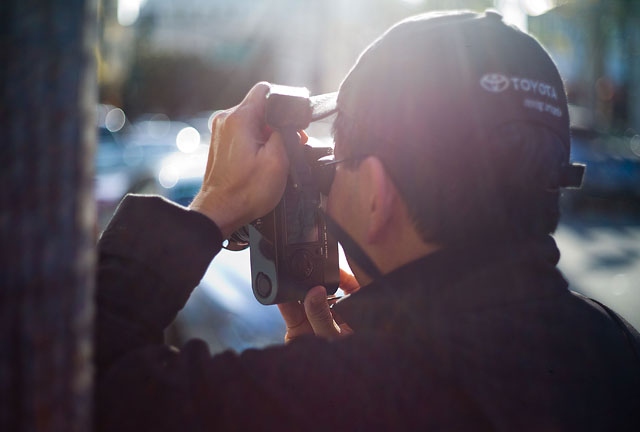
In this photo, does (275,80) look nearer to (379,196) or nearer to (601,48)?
(601,48)

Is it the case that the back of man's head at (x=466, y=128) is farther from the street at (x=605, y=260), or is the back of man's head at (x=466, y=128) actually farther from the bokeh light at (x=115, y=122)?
the bokeh light at (x=115, y=122)

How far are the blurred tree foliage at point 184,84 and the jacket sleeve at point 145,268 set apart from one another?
1466 inches

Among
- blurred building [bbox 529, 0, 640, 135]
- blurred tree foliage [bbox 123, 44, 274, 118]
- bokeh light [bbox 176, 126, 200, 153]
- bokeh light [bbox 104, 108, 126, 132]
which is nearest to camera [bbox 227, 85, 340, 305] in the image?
blurred building [bbox 529, 0, 640, 135]

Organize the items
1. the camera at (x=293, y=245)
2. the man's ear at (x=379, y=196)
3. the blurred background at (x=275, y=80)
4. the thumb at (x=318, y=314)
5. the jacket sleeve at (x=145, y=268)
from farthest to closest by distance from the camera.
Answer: the blurred background at (x=275, y=80) → the thumb at (x=318, y=314) → the camera at (x=293, y=245) → the man's ear at (x=379, y=196) → the jacket sleeve at (x=145, y=268)

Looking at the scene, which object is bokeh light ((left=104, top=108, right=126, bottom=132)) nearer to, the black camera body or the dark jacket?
the black camera body

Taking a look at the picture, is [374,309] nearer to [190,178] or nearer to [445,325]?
[445,325]

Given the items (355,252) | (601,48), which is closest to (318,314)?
(355,252)

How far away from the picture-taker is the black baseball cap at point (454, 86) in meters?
1.15

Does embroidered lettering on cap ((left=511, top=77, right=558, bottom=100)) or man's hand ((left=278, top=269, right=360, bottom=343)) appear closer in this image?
embroidered lettering on cap ((left=511, top=77, right=558, bottom=100))

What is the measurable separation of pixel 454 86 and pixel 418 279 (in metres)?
0.35

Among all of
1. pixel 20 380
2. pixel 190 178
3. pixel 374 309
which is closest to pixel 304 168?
pixel 374 309

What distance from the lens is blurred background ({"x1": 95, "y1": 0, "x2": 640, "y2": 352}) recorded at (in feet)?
11.9

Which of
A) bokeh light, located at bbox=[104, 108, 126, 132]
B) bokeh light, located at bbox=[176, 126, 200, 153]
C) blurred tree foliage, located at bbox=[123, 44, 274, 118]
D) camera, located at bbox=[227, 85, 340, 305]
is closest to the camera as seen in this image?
camera, located at bbox=[227, 85, 340, 305]

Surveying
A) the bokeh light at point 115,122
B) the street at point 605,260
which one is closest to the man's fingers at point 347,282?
the street at point 605,260
